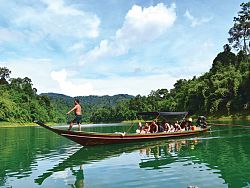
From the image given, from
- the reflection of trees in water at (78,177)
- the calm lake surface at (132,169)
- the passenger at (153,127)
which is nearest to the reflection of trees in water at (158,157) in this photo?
the calm lake surface at (132,169)

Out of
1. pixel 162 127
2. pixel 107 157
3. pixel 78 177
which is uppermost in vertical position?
pixel 162 127

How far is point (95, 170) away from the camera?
1507 centimetres

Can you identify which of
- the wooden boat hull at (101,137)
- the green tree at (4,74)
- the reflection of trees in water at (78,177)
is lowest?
the reflection of trees in water at (78,177)

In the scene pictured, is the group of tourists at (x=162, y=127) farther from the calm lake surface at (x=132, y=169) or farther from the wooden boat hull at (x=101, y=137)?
the calm lake surface at (x=132, y=169)

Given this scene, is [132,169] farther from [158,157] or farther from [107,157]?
[107,157]

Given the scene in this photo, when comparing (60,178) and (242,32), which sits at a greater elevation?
(242,32)

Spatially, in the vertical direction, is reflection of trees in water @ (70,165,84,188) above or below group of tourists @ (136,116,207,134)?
below

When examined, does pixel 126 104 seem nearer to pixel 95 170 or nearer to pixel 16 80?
pixel 16 80

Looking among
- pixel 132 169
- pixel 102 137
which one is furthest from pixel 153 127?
pixel 132 169

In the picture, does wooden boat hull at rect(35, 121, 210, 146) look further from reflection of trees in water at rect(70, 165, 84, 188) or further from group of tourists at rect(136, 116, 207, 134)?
reflection of trees in water at rect(70, 165, 84, 188)

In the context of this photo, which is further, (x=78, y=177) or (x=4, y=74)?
(x=4, y=74)

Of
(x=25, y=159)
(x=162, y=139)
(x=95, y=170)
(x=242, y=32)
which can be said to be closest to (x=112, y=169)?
(x=95, y=170)

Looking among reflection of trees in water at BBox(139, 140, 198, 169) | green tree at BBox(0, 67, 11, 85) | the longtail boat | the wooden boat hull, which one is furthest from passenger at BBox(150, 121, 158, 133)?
green tree at BBox(0, 67, 11, 85)

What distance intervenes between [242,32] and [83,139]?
60868mm
